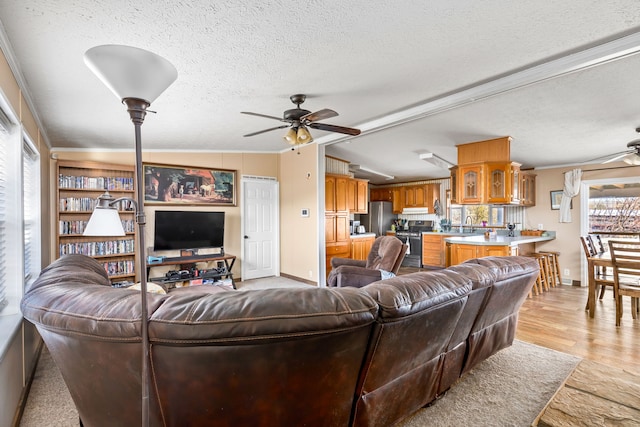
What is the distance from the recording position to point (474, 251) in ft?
14.6

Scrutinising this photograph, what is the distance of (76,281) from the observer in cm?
144

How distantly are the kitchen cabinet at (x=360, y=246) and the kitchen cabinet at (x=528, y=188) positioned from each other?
2.99m

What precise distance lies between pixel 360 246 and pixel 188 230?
337cm

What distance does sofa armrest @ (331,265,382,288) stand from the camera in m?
3.48

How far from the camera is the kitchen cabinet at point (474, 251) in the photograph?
430 centimetres

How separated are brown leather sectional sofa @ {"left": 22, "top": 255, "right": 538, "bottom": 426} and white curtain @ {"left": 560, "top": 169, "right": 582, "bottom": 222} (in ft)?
18.6

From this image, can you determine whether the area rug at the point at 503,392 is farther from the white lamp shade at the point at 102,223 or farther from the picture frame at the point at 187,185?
the picture frame at the point at 187,185

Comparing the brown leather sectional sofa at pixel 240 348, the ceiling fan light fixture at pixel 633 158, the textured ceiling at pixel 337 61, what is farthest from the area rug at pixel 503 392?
the ceiling fan light fixture at pixel 633 158

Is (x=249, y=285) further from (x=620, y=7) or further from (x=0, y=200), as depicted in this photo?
(x=620, y=7)

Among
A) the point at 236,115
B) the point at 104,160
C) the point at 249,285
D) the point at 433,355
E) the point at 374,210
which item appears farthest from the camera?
the point at 374,210

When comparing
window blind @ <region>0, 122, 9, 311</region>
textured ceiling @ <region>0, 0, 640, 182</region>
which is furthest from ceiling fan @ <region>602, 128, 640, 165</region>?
window blind @ <region>0, 122, 9, 311</region>

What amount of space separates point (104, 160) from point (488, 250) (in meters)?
5.96

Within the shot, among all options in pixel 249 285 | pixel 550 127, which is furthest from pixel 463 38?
pixel 249 285

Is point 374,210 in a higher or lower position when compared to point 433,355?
higher
